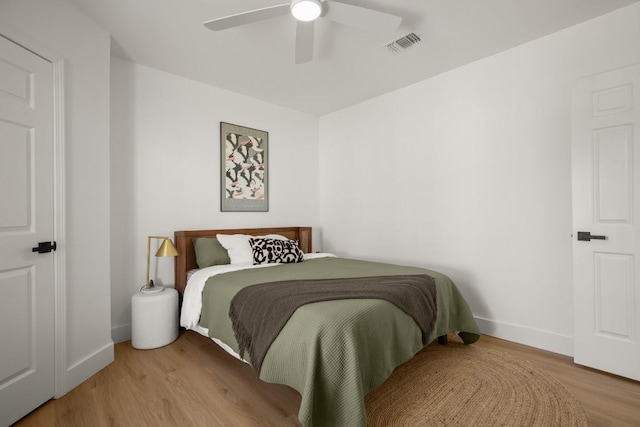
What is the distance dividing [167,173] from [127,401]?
2100 mm

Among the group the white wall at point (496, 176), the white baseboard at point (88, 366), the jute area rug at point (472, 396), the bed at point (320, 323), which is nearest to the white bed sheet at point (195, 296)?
the bed at point (320, 323)

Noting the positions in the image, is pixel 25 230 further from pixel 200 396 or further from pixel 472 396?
pixel 472 396

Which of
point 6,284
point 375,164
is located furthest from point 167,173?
point 375,164

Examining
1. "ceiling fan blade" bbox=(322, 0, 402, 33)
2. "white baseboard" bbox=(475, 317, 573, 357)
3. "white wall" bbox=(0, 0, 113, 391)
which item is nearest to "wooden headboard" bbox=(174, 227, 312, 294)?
"white wall" bbox=(0, 0, 113, 391)

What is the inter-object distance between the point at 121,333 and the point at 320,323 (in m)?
2.33

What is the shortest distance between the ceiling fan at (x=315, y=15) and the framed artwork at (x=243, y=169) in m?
1.66

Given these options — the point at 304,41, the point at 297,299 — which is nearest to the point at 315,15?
the point at 304,41

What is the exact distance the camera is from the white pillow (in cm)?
308

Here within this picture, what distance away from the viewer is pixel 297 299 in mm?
1779

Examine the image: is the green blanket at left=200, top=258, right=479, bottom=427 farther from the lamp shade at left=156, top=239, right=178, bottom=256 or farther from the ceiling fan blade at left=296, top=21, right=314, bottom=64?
the ceiling fan blade at left=296, top=21, right=314, bottom=64

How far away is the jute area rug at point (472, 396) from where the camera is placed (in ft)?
5.40

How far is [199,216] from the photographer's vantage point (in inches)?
131

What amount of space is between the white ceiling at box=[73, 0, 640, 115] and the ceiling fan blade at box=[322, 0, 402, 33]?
0.60 ft

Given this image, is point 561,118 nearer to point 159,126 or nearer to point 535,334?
point 535,334
